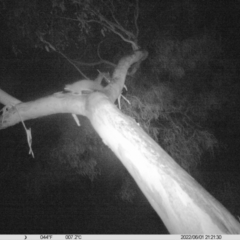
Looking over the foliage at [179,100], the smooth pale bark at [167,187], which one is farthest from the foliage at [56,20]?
the smooth pale bark at [167,187]

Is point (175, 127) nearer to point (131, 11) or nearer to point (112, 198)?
point (131, 11)

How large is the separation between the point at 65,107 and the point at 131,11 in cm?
316

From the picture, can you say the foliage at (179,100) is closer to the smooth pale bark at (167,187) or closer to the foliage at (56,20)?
the foliage at (56,20)

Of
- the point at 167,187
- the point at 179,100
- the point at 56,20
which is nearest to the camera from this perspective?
the point at 167,187

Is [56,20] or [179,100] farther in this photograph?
[179,100]

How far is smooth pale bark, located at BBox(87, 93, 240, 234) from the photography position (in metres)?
1.21

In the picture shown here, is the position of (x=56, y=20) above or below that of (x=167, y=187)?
above

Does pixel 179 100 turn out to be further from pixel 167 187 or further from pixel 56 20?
pixel 167 187

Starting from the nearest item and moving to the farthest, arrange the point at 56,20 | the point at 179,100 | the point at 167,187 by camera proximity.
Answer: the point at 167,187 < the point at 56,20 < the point at 179,100

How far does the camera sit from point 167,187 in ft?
4.39

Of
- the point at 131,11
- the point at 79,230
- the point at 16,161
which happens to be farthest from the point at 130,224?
the point at 131,11

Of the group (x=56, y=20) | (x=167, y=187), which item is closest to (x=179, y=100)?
(x=56, y=20)

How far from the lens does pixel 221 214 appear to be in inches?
49.1

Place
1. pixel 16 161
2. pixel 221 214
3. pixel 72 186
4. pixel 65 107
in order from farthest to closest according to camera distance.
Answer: pixel 72 186, pixel 16 161, pixel 65 107, pixel 221 214
